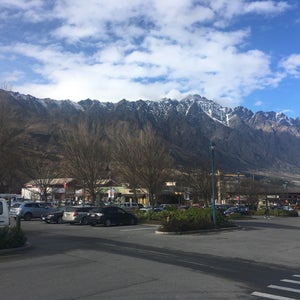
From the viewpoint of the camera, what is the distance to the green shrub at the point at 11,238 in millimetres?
15539

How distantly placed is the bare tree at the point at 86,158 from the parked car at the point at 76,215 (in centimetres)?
1182

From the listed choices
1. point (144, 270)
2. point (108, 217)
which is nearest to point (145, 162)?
point (108, 217)

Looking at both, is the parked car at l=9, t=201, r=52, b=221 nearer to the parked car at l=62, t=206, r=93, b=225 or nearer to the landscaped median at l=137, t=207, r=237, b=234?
the parked car at l=62, t=206, r=93, b=225

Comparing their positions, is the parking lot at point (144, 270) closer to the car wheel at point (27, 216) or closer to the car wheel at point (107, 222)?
the car wheel at point (107, 222)

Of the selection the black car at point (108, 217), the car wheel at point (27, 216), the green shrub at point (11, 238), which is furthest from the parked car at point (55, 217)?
the green shrub at point (11, 238)

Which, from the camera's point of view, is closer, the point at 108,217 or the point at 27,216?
the point at 108,217

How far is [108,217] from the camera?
102ft

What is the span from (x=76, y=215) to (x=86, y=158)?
12.9 m

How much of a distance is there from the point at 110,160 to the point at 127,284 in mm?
37441

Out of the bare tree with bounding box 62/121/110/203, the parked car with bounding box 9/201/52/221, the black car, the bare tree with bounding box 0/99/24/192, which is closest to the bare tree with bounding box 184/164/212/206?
the bare tree with bounding box 62/121/110/203

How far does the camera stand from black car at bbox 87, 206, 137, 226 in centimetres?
3086

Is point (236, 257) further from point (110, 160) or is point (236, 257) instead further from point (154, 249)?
point (110, 160)

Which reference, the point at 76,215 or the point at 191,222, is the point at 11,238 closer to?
the point at 191,222

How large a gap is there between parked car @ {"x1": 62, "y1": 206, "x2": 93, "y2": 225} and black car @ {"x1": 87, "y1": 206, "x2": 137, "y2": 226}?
1115 mm
